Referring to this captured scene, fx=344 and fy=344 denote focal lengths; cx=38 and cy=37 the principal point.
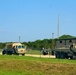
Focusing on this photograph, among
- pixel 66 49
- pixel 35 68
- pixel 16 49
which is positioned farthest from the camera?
pixel 16 49

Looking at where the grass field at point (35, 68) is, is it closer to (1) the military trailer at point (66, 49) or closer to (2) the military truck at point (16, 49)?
(1) the military trailer at point (66, 49)

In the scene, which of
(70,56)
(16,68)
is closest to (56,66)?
(16,68)

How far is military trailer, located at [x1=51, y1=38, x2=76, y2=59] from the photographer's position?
176ft

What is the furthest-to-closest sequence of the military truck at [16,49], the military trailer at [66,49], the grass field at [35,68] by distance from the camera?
the military truck at [16,49], the military trailer at [66,49], the grass field at [35,68]

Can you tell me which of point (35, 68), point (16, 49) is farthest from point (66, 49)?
point (35, 68)

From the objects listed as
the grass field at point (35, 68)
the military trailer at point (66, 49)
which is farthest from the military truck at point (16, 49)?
the grass field at point (35, 68)

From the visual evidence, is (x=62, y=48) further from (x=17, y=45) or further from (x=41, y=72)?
(x=41, y=72)

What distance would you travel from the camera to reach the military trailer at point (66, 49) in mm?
53616

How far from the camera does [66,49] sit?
184ft

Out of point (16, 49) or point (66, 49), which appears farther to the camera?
point (16, 49)

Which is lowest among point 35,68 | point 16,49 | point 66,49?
point 35,68

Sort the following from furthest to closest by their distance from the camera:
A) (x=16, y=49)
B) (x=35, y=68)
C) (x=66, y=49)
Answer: (x=16, y=49) < (x=66, y=49) < (x=35, y=68)

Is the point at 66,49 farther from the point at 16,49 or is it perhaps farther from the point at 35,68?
the point at 35,68

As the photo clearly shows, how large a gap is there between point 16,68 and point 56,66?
157 inches
